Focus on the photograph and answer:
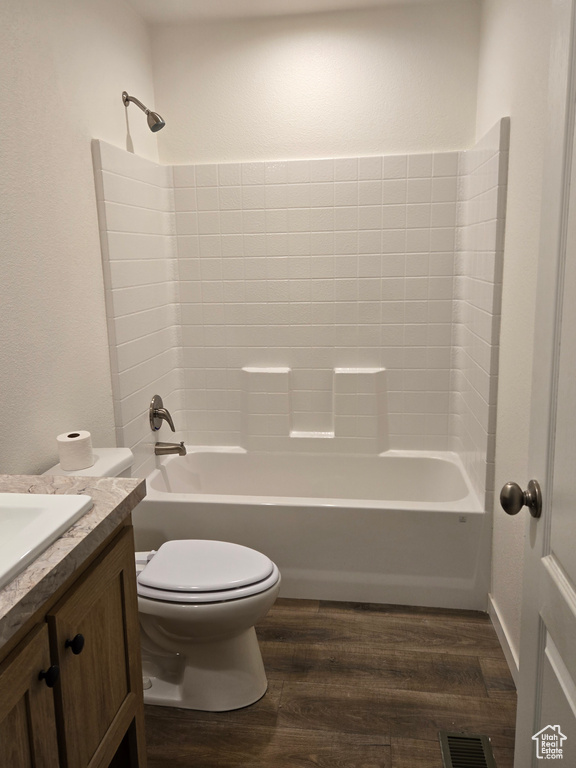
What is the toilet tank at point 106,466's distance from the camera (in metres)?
2.01

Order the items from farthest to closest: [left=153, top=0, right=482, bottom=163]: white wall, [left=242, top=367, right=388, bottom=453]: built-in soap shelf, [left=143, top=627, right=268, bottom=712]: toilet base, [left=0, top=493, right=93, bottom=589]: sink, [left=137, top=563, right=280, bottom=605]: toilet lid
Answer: [left=242, top=367, right=388, bottom=453]: built-in soap shelf → [left=153, top=0, right=482, bottom=163]: white wall → [left=143, top=627, right=268, bottom=712]: toilet base → [left=137, top=563, right=280, bottom=605]: toilet lid → [left=0, top=493, right=93, bottom=589]: sink

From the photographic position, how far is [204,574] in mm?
2018

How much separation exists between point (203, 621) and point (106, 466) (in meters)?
0.59

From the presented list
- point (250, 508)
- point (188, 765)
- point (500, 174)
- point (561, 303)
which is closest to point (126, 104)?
point (500, 174)

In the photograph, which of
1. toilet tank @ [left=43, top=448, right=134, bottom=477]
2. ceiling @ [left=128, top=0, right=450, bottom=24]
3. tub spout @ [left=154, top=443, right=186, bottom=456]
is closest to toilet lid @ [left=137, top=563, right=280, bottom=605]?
toilet tank @ [left=43, top=448, right=134, bottom=477]

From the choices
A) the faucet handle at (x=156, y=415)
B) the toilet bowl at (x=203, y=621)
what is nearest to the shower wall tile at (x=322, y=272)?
the faucet handle at (x=156, y=415)

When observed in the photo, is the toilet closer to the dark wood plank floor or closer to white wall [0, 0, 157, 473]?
the dark wood plank floor

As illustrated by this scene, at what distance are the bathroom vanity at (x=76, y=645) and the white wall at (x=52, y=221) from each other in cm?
53

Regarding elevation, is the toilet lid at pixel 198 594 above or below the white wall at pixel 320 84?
below

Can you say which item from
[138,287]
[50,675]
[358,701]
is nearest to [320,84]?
[138,287]

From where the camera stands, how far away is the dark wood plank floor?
1875mm

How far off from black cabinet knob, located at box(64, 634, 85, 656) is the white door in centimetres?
85

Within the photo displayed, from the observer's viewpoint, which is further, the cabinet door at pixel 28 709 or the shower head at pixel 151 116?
the shower head at pixel 151 116

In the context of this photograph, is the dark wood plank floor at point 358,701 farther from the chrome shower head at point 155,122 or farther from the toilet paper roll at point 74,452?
the chrome shower head at point 155,122
